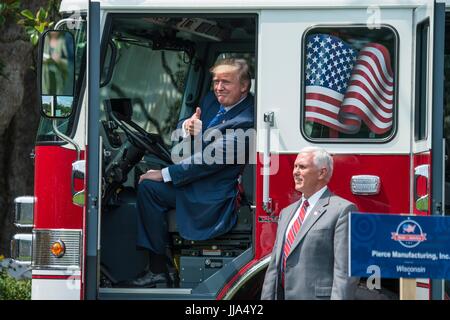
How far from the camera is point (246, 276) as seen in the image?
21.0 feet

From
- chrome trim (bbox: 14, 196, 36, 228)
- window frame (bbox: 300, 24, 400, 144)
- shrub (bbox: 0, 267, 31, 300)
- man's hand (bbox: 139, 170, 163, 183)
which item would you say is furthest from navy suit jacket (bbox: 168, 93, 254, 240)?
shrub (bbox: 0, 267, 31, 300)

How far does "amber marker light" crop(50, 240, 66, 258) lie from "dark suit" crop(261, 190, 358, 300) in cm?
134

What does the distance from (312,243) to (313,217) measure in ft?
0.53

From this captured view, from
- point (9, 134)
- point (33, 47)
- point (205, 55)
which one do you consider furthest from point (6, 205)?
point (205, 55)

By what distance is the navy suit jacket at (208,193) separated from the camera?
22.1 feet

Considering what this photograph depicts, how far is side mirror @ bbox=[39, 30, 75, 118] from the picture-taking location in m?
6.21

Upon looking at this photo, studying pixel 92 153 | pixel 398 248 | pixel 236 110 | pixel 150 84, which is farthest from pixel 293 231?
pixel 150 84

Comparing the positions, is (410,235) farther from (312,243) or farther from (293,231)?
(293,231)

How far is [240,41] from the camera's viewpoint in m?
7.86

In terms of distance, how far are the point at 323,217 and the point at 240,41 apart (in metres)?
2.37

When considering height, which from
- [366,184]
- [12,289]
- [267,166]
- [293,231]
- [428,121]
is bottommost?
[12,289]

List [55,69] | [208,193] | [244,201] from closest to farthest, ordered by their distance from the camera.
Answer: [55,69], [208,193], [244,201]

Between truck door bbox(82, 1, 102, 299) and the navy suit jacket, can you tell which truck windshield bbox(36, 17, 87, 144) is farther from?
the navy suit jacket

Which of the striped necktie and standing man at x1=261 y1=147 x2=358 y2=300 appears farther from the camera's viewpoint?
the striped necktie
